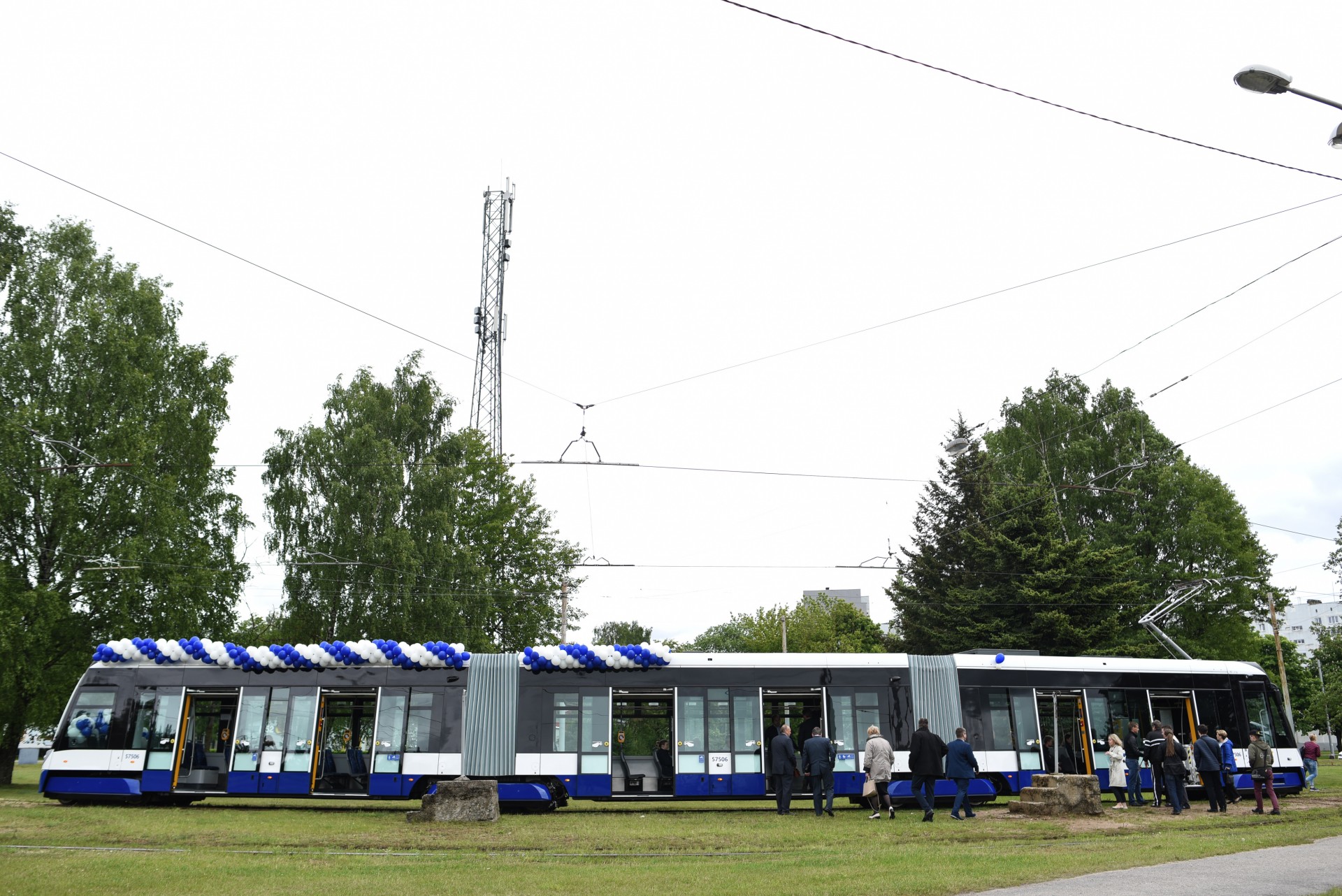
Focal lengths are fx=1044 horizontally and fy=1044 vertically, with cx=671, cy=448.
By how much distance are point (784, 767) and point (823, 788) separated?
0.86m

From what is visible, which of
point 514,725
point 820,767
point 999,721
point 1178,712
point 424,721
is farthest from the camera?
point 1178,712

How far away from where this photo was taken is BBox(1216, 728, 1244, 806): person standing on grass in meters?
18.7

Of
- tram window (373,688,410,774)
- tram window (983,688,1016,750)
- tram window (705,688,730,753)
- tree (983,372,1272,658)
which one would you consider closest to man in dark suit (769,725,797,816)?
tram window (705,688,730,753)

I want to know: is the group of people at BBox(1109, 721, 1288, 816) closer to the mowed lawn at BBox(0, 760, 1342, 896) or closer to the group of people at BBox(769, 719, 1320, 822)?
the group of people at BBox(769, 719, 1320, 822)

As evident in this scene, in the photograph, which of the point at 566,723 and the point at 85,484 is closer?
the point at 566,723

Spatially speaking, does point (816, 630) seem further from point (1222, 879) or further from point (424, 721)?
point (1222, 879)

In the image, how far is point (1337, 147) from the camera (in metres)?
10.4

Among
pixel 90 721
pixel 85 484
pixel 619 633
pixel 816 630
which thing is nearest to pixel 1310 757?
pixel 90 721

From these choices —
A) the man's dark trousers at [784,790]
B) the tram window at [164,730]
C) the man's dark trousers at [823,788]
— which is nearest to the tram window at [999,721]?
the man's dark trousers at [823,788]

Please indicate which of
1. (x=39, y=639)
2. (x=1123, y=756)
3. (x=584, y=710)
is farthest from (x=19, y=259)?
(x=1123, y=756)

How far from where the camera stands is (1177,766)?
17719 mm

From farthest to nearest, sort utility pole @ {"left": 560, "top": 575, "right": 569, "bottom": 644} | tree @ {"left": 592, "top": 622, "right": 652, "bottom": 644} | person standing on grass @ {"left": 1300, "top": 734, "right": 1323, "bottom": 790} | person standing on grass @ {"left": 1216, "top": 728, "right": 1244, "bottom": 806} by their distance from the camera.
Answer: tree @ {"left": 592, "top": 622, "right": 652, "bottom": 644} < utility pole @ {"left": 560, "top": 575, "right": 569, "bottom": 644} < person standing on grass @ {"left": 1300, "top": 734, "right": 1323, "bottom": 790} < person standing on grass @ {"left": 1216, "top": 728, "right": 1244, "bottom": 806}

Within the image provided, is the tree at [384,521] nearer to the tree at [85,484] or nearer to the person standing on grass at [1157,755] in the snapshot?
the tree at [85,484]

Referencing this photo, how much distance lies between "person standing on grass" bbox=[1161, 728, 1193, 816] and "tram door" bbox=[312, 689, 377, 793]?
14.4m
